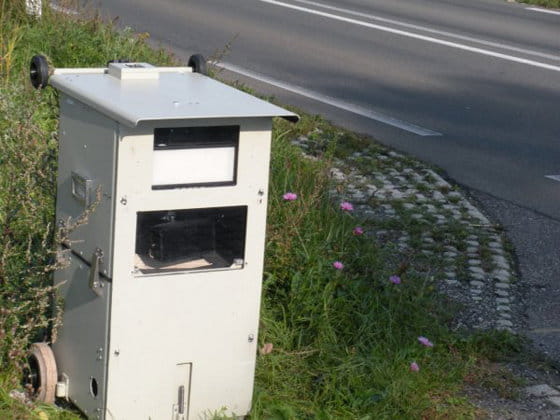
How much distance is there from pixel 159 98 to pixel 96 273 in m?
0.64

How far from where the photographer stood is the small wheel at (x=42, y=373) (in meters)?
3.87

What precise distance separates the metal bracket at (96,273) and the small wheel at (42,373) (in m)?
0.48

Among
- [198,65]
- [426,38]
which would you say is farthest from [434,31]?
[198,65]

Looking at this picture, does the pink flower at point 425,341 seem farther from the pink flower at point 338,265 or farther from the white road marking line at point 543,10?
the white road marking line at point 543,10

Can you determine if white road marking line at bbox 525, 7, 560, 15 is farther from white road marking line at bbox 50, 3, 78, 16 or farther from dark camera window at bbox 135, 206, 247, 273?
dark camera window at bbox 135, 206, 247, 273

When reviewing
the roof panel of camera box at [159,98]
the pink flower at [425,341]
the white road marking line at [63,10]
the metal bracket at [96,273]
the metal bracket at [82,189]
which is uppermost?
the roof panel of camera box at [159,98]

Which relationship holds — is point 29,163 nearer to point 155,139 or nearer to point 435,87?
point 155,139

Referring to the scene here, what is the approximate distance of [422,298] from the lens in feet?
16.7

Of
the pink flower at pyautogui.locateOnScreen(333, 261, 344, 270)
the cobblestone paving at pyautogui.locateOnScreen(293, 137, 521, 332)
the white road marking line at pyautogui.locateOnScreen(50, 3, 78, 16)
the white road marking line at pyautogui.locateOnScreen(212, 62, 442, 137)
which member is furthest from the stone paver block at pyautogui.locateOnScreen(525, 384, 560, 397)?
the white road marking line at pyautogui.locateOnScreen(50, 3, 78, 16)

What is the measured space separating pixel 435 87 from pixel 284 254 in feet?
21.2

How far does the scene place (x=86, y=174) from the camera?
3660 millimetres

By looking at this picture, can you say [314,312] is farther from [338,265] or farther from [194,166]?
[194,166]

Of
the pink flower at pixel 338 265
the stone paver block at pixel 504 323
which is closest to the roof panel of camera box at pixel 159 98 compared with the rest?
the pink flower at pixel 338 265

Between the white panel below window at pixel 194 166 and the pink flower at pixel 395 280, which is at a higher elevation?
the white panel below window at pixel 194 166
